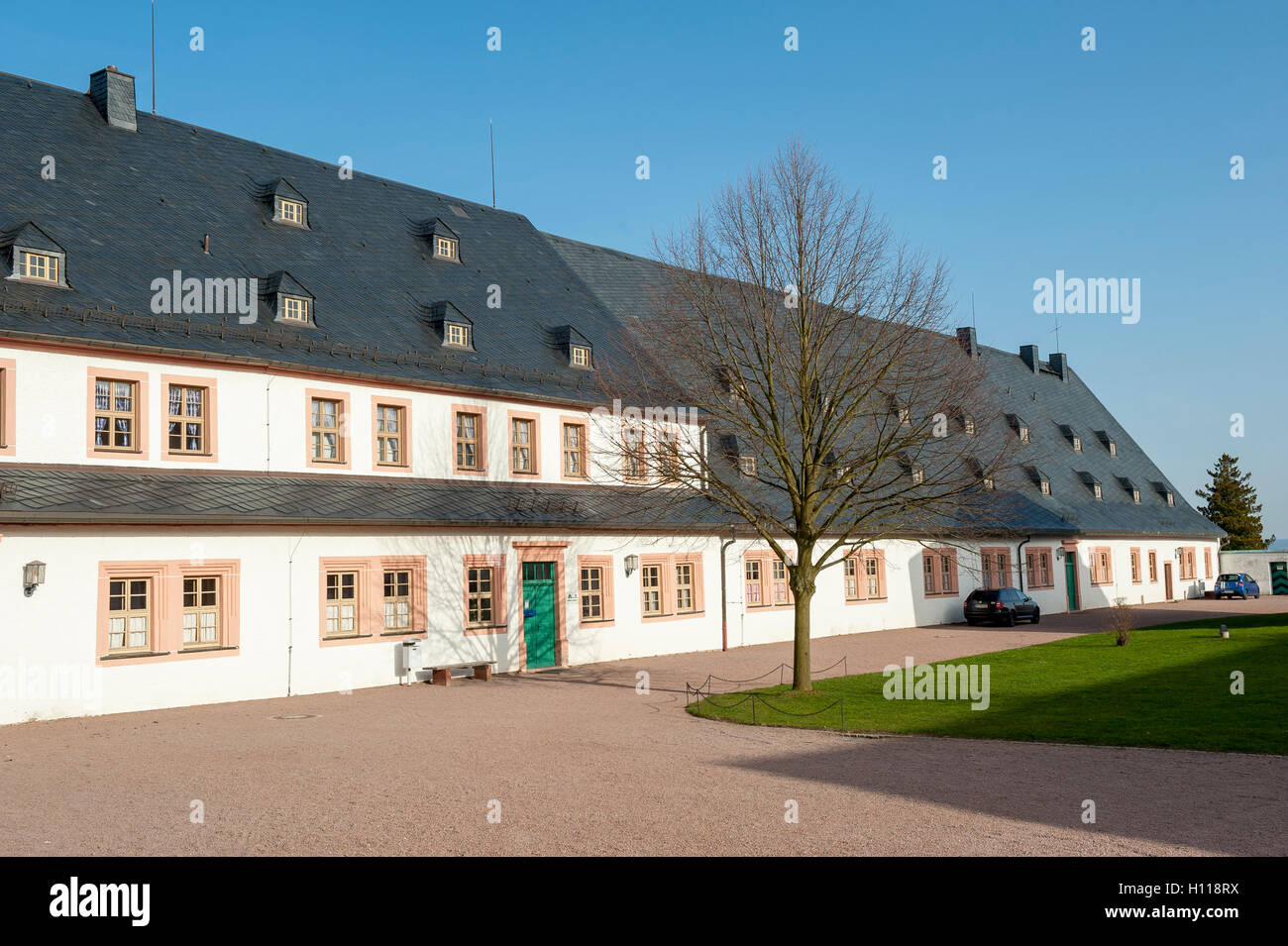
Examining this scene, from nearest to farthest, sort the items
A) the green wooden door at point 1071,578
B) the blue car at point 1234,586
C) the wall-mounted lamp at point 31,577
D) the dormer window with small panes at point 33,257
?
the wall-mounted lamp at point 31,577, the dormer window with small panes at point 33,257, the green wooden door at point 1071,578, the blue car at point 1234,586

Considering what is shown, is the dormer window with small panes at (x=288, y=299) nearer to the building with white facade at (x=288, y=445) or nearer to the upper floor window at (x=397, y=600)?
the building with white facade at (x=288, y=445)

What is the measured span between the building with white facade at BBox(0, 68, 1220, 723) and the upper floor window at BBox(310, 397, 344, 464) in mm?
48

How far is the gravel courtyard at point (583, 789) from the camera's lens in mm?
9664

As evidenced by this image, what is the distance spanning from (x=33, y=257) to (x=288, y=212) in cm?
822

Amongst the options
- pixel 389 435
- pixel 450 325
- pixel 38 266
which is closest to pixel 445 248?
pixel 450 325

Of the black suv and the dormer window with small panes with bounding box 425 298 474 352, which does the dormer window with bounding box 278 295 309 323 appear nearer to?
the dormer window with small panes with bounding box 425 298 474 352

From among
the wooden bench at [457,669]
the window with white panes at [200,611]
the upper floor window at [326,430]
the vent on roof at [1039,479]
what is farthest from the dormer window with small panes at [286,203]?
the vent on roof at [1039,479]

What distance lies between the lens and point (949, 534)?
2672 centimetres

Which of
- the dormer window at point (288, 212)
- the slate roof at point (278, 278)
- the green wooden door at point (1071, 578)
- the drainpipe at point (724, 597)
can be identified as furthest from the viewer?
the green wooden door at point (1071, 578)

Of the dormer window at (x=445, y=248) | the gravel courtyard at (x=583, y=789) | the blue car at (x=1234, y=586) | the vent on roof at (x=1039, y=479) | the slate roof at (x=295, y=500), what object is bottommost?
the blue car at (x=1234, y=586)

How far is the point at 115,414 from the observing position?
20.8 m

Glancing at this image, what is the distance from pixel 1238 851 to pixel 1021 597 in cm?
3365

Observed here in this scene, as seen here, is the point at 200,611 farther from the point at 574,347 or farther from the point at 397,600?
the point at 574,347

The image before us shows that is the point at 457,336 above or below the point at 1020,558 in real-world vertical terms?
above
